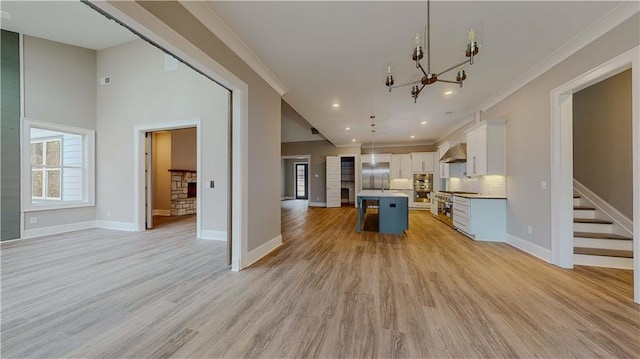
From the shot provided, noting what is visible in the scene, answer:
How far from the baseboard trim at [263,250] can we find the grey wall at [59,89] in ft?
15.7

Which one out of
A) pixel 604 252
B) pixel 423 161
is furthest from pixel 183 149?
pixel 604 252

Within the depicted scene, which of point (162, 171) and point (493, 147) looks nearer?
point (493, 147)

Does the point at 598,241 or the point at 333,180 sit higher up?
the point at 333,180

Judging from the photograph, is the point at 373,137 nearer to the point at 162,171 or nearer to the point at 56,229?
the point at 162,171

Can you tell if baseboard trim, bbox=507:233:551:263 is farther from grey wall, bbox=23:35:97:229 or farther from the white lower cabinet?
grey wall, bbox=23:35:97:229

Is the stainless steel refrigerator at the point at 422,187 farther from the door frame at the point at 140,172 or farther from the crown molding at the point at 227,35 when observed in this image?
the door frame at the point at 140,172

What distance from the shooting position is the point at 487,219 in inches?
165

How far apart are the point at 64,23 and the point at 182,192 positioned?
4.55m

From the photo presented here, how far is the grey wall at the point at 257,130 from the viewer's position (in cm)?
203

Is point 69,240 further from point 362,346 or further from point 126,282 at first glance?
point 362,346

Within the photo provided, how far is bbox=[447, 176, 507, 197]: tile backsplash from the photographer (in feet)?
14.4

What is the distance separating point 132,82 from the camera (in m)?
5.00

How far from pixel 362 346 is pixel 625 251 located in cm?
416

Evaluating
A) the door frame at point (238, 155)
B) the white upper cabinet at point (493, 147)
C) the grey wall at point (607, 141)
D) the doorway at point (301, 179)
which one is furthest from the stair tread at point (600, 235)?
the doorway at point (301, 179)
